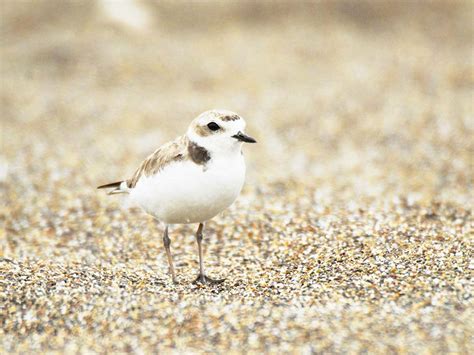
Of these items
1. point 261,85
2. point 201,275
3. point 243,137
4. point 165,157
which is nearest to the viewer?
point 243,137

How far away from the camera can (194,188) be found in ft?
13.4

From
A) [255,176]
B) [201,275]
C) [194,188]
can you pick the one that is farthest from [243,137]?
[255,176]

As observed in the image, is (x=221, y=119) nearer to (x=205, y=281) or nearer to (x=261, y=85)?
(x=205, y=281)

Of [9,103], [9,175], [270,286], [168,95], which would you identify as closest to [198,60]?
[168,95]

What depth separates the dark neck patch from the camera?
4052 millimetres

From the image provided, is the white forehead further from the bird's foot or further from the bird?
the bird's foot

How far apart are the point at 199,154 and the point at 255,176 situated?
153 inches

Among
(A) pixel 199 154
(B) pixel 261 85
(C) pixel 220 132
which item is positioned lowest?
(A) pixel 199 154

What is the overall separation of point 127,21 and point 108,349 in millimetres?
11826

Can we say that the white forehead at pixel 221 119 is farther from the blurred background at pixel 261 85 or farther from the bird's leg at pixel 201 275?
the blurred background at pixel 261 85

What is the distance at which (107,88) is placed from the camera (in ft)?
38.3

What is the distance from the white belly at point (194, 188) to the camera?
13.3ft

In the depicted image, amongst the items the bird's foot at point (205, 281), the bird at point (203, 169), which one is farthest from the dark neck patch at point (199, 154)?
the bird's foot at point (205, 281)

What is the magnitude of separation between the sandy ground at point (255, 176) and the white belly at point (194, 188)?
2.03ft
